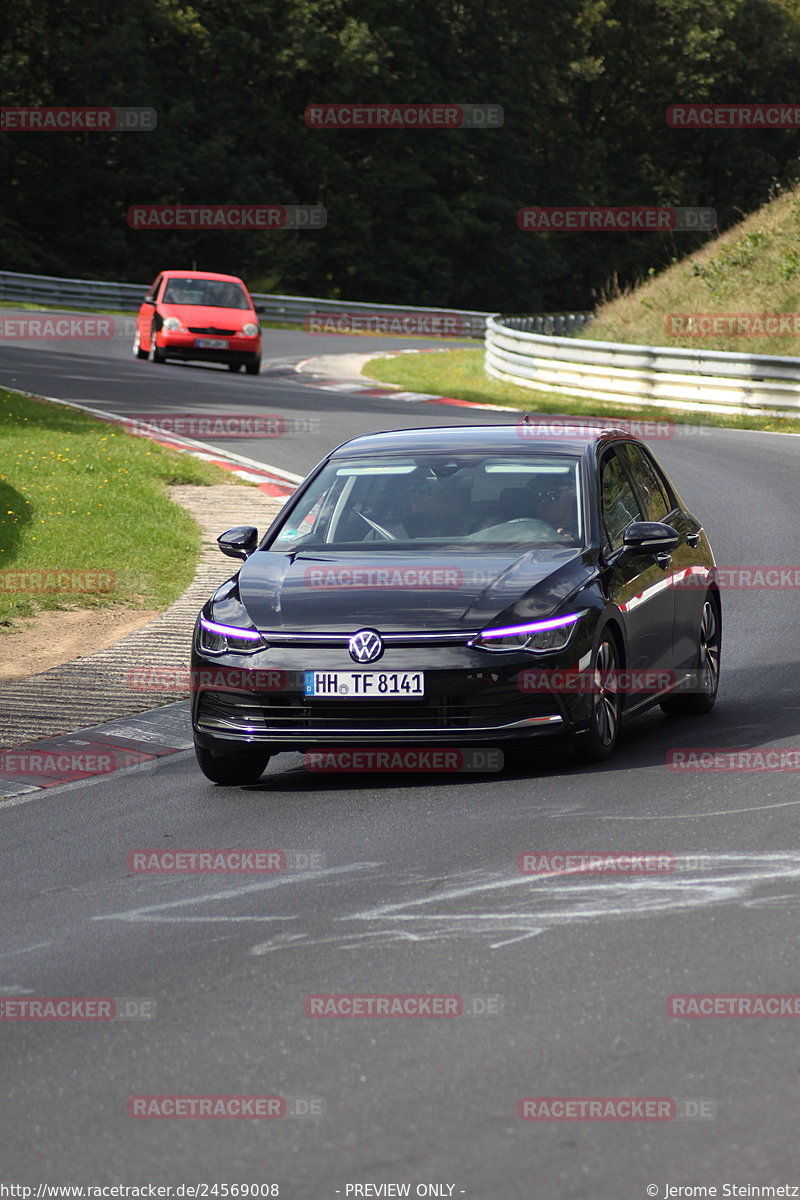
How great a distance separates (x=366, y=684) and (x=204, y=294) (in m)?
28.5

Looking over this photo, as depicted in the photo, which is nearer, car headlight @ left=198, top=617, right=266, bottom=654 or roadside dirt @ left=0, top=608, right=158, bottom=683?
car headlight @ left=198, top=617, right=266, bottom=654

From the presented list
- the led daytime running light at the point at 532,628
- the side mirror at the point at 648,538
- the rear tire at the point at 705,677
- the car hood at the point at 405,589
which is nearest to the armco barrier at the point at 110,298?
the rear tire at the point at 705,677

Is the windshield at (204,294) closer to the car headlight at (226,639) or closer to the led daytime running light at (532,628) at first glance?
the car headlight at (226,639)

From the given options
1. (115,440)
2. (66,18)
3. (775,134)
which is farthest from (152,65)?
(115,440)

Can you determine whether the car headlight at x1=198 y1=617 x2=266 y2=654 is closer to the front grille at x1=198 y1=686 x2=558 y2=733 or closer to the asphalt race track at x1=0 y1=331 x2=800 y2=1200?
the front grille at x1=198 y1=686 x2=558 y2=733

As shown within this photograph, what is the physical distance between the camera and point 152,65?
203ft

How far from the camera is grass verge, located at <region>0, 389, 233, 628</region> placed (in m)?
14.2

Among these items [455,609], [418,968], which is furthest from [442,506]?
[418,968]

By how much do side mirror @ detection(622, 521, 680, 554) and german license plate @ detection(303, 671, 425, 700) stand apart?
1.53 metres

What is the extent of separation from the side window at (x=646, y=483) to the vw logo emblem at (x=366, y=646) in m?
2.35

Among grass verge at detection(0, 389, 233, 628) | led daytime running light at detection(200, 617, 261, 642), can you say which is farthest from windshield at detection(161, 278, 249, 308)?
led daytime running light at detection(200, 617, 261, 642)

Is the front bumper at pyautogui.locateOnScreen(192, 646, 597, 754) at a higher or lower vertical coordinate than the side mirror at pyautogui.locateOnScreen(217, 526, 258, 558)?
lower

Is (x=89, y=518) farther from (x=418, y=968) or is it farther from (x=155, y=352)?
(x=155, y=352)

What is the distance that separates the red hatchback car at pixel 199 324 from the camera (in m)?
34.6
